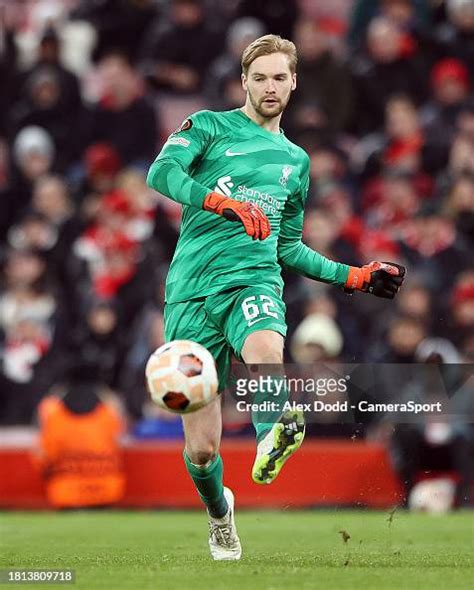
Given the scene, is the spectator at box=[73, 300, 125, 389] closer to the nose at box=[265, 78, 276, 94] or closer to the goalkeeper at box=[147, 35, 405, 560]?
the goalkeeper at box=[147, 35, 405, 560]

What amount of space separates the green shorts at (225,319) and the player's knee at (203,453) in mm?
343

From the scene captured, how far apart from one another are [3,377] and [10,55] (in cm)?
447

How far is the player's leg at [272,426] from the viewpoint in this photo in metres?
7.18

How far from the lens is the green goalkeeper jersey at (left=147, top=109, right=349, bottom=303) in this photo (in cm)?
766

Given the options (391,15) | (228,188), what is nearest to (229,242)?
(228,188)

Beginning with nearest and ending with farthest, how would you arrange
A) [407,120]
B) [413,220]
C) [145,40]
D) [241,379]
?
[241,379]
[413,220]
[407,120]
[145,40]

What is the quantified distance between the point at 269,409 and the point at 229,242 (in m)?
0.91

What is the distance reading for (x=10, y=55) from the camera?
17.2 meters

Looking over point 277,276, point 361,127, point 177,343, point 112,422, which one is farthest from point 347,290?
point 361,127

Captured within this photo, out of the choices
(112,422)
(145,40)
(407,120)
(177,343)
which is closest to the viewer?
(177,343)

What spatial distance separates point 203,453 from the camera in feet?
25.3

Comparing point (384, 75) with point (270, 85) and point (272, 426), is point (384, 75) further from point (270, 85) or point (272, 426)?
point (272, 426)

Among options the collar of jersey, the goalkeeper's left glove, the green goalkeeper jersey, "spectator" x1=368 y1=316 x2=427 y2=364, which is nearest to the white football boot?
the green goalkeeper jersey

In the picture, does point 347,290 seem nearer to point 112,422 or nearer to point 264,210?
point 264,210
